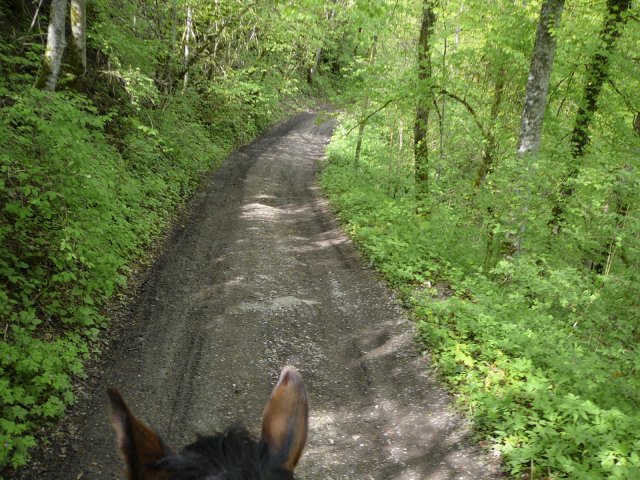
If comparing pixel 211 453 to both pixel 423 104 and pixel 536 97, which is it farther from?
pixel 423 104

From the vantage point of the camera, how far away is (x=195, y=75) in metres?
18.0

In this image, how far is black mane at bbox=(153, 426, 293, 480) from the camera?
1.09m

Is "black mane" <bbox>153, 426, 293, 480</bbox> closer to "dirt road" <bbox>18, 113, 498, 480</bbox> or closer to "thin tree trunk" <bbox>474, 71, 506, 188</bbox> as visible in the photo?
"dirt road" <bbox>18, 113, 498, 480</bbox>

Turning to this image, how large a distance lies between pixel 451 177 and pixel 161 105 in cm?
994

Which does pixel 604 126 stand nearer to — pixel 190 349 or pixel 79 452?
pixel 190 349

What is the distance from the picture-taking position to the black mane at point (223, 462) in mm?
1087

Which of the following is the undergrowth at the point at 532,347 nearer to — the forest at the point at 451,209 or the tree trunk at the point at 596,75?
the forest at the point at 451,209

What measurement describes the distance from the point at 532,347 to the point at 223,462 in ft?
17.0

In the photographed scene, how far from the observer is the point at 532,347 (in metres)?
5.30

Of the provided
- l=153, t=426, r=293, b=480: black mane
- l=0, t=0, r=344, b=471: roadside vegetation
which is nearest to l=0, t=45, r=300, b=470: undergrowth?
l=0, t=0, r=344, b=471: roadside vegetation

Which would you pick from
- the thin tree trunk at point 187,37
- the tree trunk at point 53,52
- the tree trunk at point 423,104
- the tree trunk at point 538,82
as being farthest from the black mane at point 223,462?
the thin tree trunk at point 187,37

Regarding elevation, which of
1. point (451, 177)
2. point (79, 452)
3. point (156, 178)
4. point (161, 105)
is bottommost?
point (79, 452)

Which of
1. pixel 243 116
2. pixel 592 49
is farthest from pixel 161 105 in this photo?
pixel 592 49

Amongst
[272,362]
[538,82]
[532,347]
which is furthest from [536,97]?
[272,362]
